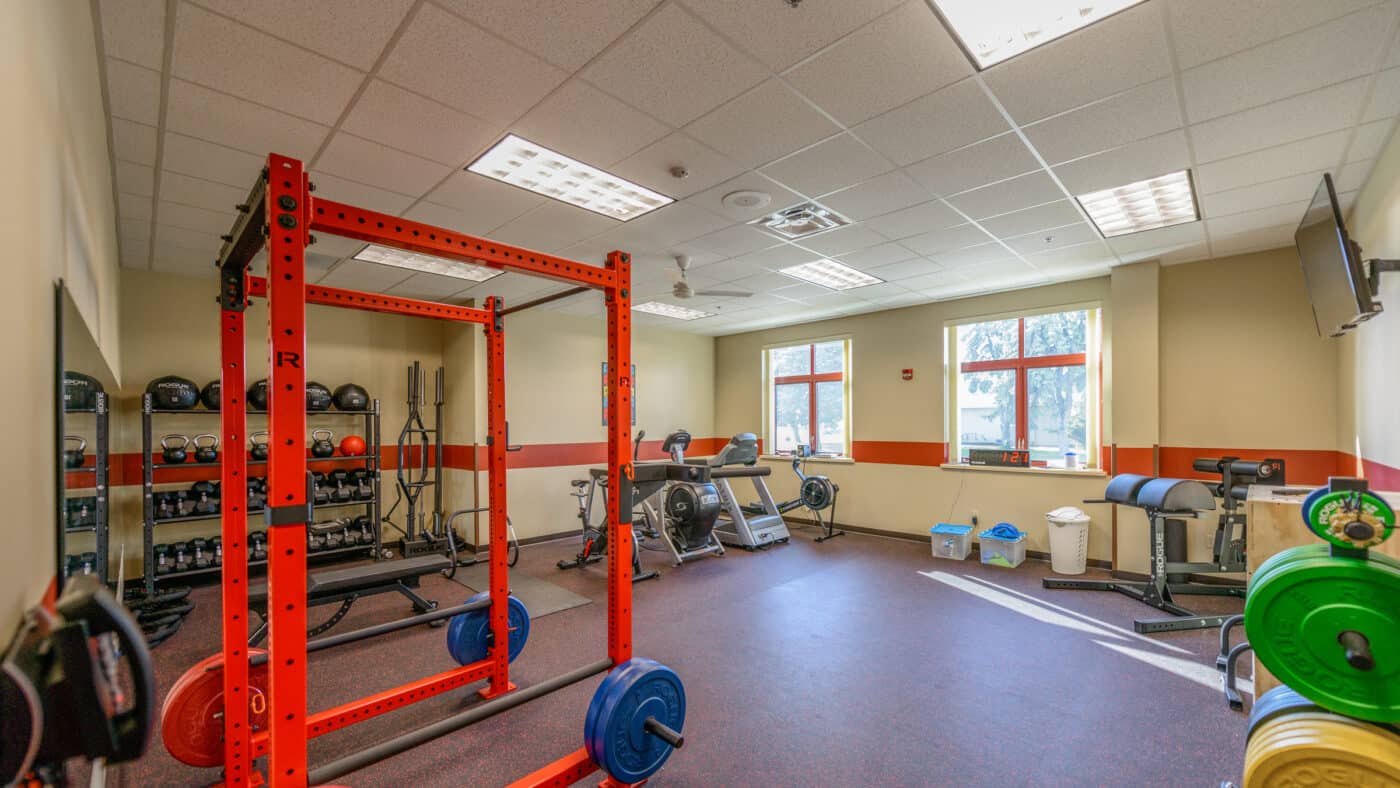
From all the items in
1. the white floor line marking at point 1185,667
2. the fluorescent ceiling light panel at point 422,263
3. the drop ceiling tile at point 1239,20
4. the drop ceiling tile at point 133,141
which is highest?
the drop ceiling tile at point 1239,20

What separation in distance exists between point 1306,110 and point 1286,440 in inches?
133

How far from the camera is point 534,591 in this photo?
193 inches

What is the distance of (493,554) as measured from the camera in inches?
116

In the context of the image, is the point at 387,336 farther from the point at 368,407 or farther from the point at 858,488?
the point at 858,488

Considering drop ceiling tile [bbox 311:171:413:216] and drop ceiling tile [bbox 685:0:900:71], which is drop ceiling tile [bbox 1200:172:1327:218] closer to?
drop ceiling tile [bbox 685:0:900:71]

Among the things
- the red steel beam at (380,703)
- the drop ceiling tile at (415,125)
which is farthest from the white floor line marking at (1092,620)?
the drop ceiling tile at (415,125)

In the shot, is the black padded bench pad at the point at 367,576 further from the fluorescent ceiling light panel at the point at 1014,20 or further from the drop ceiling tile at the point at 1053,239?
the drop ceiling tile at the point at 1053,239

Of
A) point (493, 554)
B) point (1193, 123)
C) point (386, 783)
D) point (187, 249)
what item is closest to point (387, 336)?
point (187, 249)

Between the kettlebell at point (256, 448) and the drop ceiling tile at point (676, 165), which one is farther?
the kettlebell at point (256, 448)

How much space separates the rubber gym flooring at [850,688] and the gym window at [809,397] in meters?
3.01

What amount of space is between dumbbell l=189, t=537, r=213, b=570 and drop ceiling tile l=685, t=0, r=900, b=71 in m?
6.13

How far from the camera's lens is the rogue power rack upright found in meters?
1.47

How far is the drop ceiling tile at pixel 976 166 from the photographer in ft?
9.73

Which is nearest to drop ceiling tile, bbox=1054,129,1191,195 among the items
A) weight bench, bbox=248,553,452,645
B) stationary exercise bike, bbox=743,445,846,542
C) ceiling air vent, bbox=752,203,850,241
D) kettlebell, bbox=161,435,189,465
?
ceiling air vent, bbox=752,203,850,241
